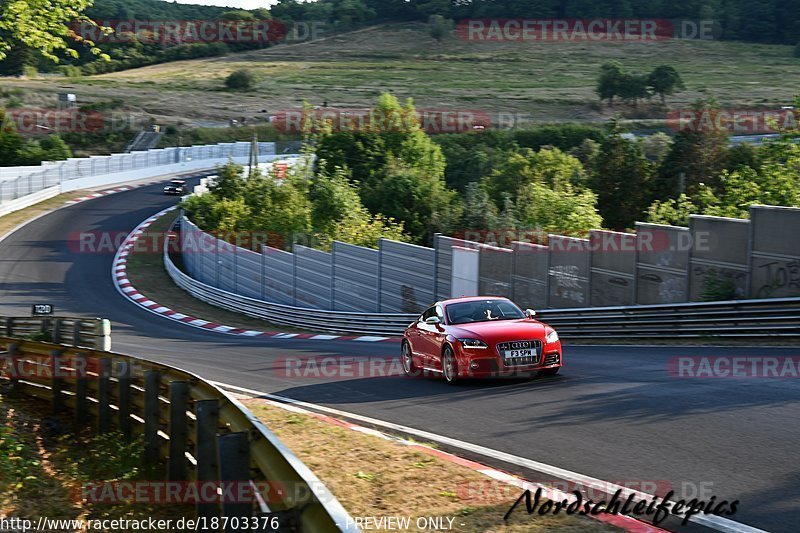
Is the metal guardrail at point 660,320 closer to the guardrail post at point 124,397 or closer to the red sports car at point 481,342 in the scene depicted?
the red sports car at point 481,342

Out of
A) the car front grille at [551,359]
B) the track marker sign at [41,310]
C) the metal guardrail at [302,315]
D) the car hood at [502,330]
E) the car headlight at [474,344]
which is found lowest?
the metal guardrail at [302,315]

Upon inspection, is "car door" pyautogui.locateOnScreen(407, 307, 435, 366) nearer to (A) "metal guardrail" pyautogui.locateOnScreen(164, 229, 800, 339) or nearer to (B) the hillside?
(A) "metal guardrail" pyautogui.locateOnScreen(164, 229, 800, 339)

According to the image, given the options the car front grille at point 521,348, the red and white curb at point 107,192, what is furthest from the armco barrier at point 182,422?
the red and white curb at point 107,192

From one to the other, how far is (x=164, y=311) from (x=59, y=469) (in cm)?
2605

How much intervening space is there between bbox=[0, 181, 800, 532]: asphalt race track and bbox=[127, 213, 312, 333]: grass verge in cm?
1082

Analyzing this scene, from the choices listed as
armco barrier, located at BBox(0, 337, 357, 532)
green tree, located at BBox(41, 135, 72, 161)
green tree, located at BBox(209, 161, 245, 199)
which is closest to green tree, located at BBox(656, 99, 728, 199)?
green tree, located at BBox(209, 161, 245, 199)

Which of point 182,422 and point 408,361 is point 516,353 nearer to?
point 408,361

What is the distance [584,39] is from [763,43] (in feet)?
104

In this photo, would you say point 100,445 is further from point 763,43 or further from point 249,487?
point 763,43

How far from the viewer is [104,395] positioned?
1228 centimetres

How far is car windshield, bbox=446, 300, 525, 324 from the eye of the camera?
16.0m

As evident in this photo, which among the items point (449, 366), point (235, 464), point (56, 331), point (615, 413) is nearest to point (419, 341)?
point (449, 366)

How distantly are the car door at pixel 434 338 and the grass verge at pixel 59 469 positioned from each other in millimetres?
5637

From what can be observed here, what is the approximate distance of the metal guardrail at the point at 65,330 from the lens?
17.1 meters
